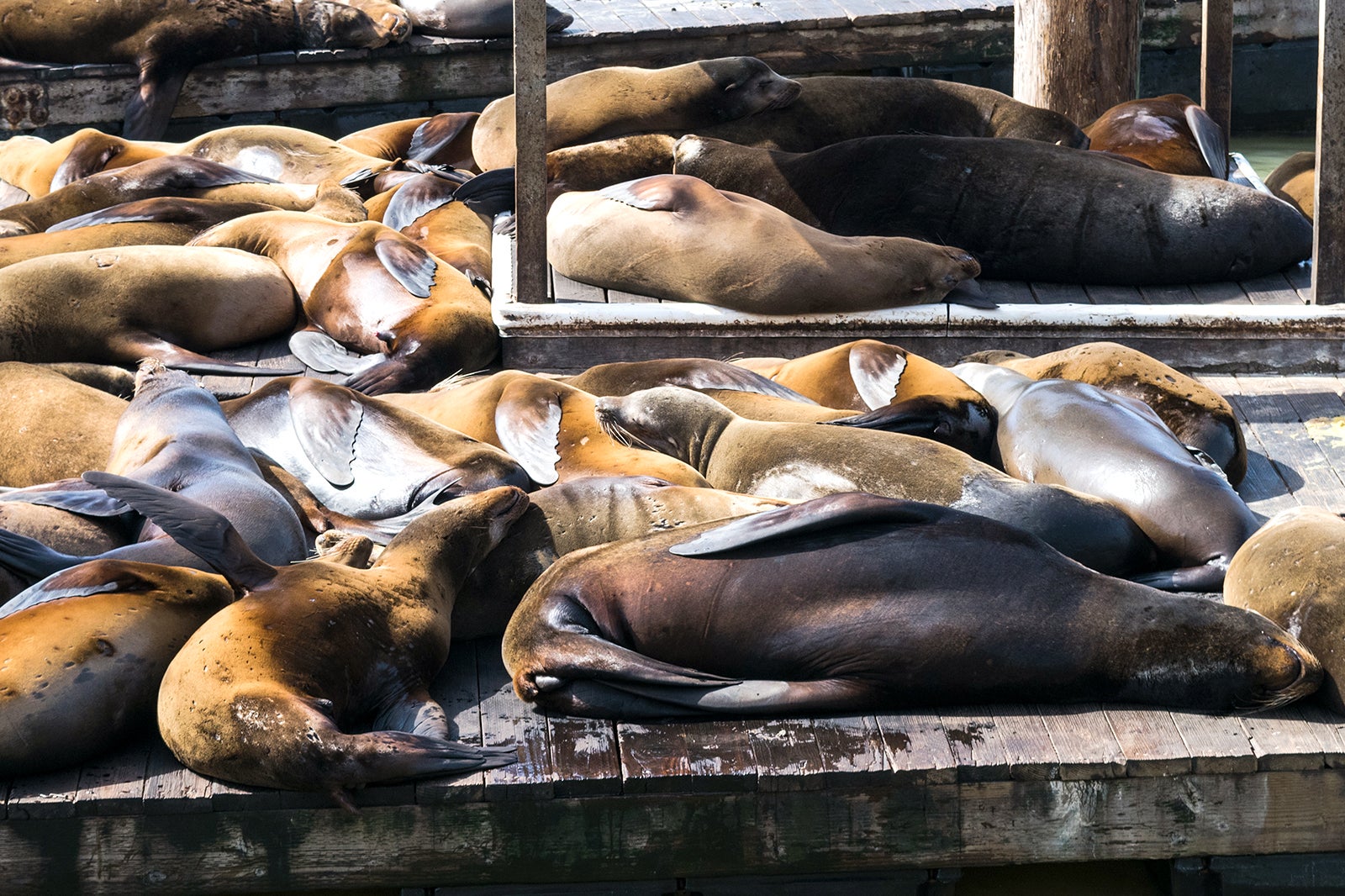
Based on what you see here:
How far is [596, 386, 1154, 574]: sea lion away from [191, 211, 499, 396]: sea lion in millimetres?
1061

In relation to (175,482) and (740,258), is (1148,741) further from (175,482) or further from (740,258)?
(740,258)

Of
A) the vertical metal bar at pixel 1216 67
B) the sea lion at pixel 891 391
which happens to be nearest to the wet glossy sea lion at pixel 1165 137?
the vertical metal bar at pixel 1216 67

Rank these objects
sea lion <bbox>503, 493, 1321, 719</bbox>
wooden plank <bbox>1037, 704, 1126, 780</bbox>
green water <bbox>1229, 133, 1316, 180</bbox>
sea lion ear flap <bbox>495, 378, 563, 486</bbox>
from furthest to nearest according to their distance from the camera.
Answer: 1. green water <bbox>1229, 133, 1316, 180</bbox>
2. sea lion ear flap <bbox>495, 378, 563, 486</bbox>
3. sea lion <bbox>503, 493, 1321, 719</bbox>
4. wooden plank <bbox>1037, 704, 1126, 780</bbox>

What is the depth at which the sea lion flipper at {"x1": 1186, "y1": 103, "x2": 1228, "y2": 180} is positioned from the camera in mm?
6676

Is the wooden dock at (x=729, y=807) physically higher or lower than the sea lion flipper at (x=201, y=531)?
lower

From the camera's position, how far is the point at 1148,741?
319cm

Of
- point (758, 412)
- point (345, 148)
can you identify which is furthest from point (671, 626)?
point (345, 148)

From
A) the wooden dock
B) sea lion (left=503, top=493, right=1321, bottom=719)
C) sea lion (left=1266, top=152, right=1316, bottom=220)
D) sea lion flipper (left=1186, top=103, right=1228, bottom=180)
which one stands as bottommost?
the wooden dock

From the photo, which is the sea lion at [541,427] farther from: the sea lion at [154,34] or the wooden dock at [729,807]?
the sea lion at [154,34]

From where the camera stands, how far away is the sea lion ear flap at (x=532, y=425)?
14.0 ft

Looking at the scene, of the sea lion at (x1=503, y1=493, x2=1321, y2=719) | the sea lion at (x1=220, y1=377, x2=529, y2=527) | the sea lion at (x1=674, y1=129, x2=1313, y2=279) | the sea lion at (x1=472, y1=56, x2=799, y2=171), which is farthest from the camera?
the sea lion at (x1=472, y1=56, x2=799, y2=171)

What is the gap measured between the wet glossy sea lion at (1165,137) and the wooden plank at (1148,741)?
3.85 metres

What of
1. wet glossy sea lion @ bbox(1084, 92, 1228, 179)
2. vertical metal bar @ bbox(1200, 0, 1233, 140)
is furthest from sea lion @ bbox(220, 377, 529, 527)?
vertical metal bar @ bbox(1200, 0, 1233, 140)

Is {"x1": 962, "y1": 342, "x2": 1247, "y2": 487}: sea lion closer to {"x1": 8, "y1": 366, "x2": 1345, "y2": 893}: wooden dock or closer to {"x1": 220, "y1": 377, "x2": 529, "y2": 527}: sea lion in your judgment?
{"x1": 8, "y1": 366, "x2": 1345, "y2": 893}: wooden dock
